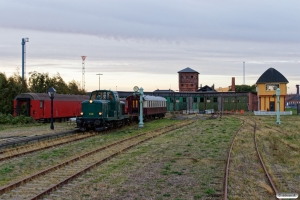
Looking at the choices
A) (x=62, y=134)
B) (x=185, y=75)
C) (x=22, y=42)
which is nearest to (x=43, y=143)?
(x=62, y=134)

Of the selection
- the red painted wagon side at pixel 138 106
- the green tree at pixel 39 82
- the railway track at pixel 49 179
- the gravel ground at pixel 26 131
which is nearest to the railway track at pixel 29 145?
the railway track at pixel 49 179

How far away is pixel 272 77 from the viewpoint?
62719mm

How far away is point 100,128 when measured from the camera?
2677 centimetres

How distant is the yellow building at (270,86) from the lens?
6237 centimetres

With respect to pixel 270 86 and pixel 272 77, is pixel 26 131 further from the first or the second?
pixel 272 77

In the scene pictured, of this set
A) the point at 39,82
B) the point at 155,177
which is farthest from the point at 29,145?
the point at 39,82

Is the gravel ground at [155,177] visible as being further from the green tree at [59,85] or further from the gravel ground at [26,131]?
the green tree at [59,85]

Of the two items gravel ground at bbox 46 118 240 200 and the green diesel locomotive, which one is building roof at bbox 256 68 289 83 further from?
gravel ground at bbox 46 118 240 200

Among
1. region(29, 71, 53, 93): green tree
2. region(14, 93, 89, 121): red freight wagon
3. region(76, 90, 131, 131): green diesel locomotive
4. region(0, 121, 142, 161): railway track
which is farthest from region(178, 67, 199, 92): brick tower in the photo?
region(0, 121, 142, 161): railway track

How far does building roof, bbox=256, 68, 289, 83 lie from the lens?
62312mm

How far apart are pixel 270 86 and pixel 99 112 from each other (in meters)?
42.5

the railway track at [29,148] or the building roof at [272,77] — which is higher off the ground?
the building roof at [272,77]

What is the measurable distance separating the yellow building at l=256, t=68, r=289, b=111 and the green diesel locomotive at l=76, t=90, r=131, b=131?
39528 millimetres

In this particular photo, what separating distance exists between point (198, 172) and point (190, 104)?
6690 centimetres
